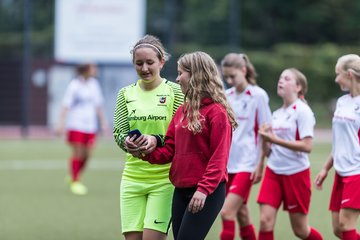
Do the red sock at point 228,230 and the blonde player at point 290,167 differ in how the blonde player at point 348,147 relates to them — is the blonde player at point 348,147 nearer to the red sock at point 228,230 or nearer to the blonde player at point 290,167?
the blonde player at point 290,167

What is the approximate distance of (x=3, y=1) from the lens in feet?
106

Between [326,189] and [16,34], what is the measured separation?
62.7ft

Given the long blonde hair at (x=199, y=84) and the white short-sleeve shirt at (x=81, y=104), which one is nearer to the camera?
the long blonde hair at (x=199, y=84)

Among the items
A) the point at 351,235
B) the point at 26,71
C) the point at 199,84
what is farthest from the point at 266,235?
the point at 26,71

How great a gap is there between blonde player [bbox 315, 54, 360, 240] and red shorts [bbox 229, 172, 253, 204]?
1.18 meters

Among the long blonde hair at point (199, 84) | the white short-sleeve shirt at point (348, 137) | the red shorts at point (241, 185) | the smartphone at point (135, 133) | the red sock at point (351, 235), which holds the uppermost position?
the long blonde hair at point (199, 84)

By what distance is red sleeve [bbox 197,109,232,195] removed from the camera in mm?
6395

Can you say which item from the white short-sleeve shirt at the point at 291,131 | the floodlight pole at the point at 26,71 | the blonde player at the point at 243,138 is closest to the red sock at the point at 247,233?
the blonde player at the point at 243,138

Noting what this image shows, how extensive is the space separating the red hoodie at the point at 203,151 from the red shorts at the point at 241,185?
2259 mm

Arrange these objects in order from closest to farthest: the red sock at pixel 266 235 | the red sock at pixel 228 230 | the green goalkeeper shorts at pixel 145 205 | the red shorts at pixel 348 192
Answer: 1. the green goalkeeper shorts at pixel 145 205
2. the red shorts at pixel 348 192
3. the red sock at pixel 266 235
4. the red sock at pixel 228 230

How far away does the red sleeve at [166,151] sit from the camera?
6809 millimetres

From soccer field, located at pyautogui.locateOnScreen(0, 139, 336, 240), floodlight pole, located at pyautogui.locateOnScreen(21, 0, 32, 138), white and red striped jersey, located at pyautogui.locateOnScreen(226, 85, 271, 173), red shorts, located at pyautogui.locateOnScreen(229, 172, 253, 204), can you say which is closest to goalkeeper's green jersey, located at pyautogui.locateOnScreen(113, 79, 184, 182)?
red shorts, located at pyautogui.locateOnScreen(229, 172, 253, 204)

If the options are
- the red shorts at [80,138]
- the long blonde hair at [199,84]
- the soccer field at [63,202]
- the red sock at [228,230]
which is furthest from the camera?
the red shorts at [80,138]

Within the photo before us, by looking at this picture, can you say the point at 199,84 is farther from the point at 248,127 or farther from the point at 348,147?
the point at 248,127
